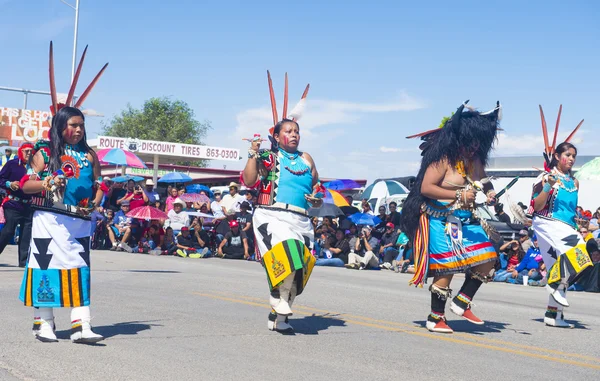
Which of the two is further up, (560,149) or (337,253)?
(560,149)

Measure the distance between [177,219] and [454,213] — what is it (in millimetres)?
15931

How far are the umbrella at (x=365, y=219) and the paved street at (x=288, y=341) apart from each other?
9.59 m

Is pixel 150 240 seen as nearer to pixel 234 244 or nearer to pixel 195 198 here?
pixel 234 244

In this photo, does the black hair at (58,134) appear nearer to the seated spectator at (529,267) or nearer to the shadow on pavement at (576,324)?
the shadow on pavement at (576,324)

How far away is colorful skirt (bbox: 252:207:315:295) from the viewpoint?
24.2ft

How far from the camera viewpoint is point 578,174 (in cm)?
2823

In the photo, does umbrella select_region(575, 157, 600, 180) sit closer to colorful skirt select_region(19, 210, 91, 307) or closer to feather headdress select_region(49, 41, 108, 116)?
feather headdress select_region(49, 41, 108, 116)

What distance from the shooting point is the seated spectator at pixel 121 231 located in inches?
858

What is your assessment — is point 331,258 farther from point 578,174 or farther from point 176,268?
point 578,174

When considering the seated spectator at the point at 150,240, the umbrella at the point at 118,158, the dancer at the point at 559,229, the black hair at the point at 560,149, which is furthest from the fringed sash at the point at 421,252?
the umbrella at the point at 118,158

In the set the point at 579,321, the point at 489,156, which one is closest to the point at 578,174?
the point at 579,321

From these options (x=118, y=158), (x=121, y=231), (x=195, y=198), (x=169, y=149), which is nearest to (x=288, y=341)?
(x=121, y=231)

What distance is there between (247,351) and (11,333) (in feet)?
6.93

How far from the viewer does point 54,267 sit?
6.60 meters
